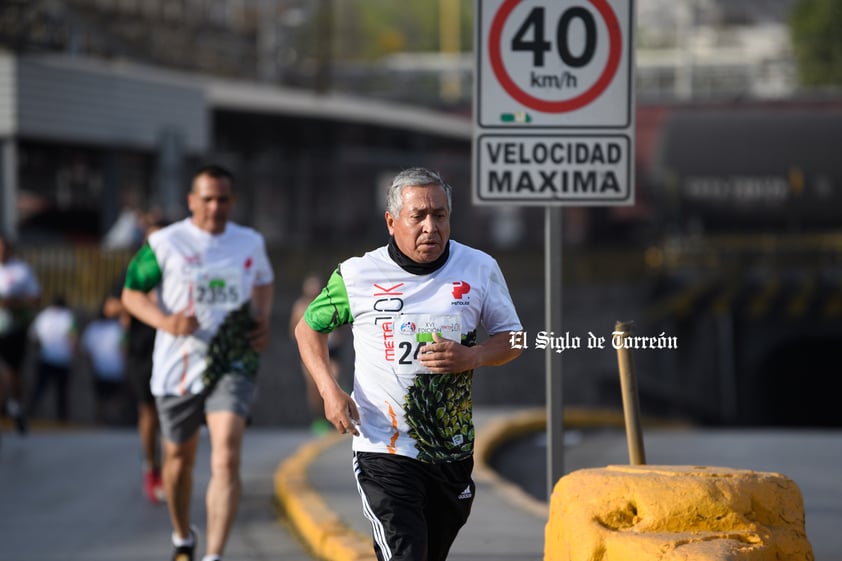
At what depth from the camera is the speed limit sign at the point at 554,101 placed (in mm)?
6238

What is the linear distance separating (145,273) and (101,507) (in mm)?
3153

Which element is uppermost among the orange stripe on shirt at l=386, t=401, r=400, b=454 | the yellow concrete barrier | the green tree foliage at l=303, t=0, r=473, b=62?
the green tree foliage at l=303, t=0, r=473, b=62

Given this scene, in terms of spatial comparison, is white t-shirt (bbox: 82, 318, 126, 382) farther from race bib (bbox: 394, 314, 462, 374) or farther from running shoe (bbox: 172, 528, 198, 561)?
race bib (bbox: 394, 314, 462, 374)

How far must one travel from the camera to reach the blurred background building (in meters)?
27.6

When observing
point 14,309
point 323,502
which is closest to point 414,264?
point 323,502

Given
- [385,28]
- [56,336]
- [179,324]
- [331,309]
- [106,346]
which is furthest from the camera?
[385,28]

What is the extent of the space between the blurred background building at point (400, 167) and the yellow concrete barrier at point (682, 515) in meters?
16.8

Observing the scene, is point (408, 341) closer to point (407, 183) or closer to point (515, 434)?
point (407, 183)

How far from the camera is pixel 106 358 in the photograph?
18.4 m

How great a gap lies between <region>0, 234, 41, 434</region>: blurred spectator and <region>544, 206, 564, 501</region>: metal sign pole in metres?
9.61

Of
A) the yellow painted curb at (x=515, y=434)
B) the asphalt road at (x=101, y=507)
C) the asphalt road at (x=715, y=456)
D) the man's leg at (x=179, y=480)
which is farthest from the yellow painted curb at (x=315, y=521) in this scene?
the asphalt road at (x=715, y=456)

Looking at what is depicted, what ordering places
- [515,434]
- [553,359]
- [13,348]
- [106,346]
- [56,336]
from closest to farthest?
[553,359]
[13,348]
[515,434]
[106,346]
[56,336]

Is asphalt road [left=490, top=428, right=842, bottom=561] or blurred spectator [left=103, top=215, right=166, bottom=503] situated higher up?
blurred spectator [left=103, top=215, right=166, bottom=503]

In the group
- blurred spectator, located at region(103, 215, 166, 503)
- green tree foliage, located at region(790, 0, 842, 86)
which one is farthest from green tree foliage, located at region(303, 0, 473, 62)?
blurred spectator, located at region(103, 215, 166, 503)
